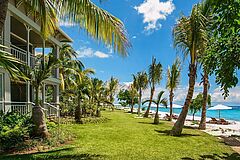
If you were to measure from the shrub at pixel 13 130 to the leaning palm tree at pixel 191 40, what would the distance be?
26.7 ft

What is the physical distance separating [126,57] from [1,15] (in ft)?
11.8

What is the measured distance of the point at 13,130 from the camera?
8.66m

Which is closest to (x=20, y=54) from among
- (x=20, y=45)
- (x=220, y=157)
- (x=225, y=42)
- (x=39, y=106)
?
(x=20, y=45)

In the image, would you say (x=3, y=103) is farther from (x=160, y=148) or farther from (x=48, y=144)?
(x=160, y=148)

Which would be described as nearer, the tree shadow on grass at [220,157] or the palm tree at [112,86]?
the tree shadow on grass at [220,157]

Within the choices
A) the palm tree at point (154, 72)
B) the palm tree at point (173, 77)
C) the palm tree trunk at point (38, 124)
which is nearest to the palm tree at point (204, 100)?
the palm tree at point (173, 77)

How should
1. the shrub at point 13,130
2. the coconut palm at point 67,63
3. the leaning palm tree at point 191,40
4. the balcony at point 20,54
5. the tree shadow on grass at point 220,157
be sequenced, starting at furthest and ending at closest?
the coconut palm at point 67,63, the leaning palm tree at point 191,40, the balcony at point 20,54, the tree shadow on grass at point 220,157, the shrub at point 13,130

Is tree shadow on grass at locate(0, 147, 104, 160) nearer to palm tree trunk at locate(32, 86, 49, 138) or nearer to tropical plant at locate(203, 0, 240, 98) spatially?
palm tree trunk at locate(32, 86, 49, 138)

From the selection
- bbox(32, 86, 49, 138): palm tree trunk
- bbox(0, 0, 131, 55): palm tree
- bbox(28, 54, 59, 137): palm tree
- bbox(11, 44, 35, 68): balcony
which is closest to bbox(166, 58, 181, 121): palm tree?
bbox(11, 44, 35, 68): balcony

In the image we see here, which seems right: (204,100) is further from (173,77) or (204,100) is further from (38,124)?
(38,124)

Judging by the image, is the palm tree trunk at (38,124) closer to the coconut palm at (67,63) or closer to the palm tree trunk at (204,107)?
the palm tree trunk at (204,107)

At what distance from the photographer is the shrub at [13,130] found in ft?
27.8

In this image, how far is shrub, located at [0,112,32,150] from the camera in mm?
8469

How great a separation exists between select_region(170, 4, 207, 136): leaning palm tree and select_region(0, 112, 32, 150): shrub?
815 centimetres
